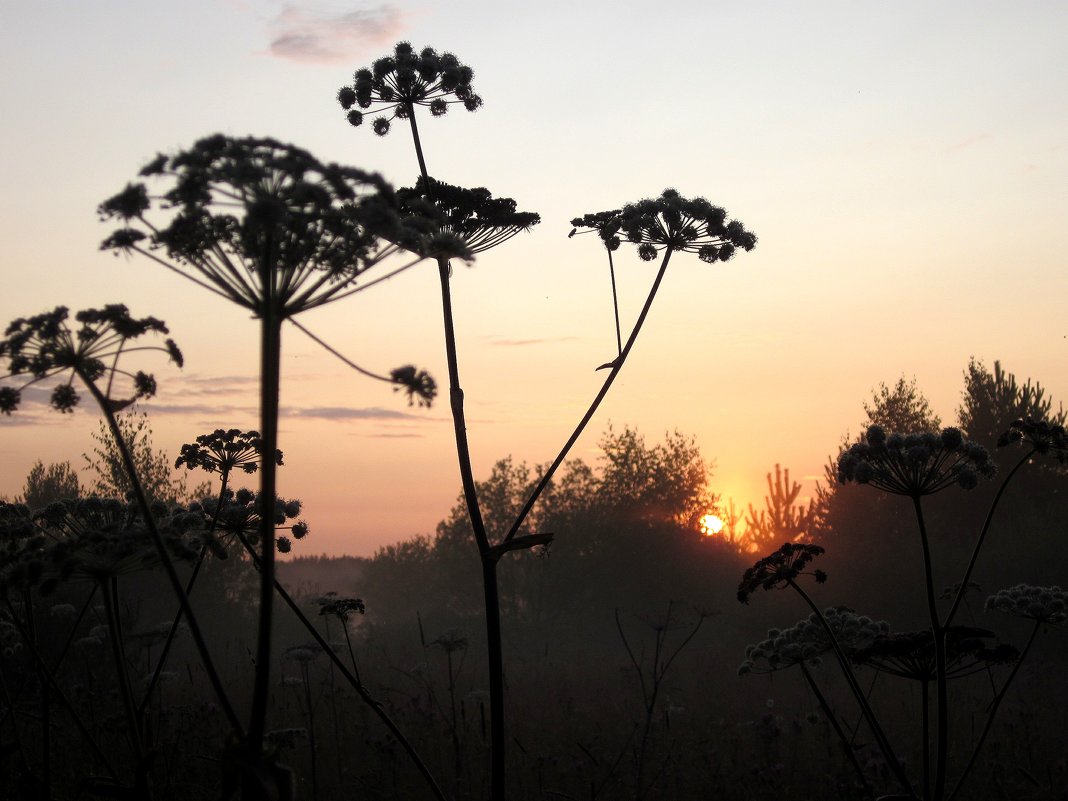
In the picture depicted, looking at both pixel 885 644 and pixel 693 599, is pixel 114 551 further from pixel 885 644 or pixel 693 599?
pixel 693 599

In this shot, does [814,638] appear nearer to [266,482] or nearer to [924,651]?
[924,651]

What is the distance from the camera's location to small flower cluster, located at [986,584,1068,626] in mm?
7359

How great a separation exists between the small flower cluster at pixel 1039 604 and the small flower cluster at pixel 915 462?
161 centimetres

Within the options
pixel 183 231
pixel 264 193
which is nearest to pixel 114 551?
pixel 183 231

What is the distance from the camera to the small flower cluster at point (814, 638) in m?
7.29

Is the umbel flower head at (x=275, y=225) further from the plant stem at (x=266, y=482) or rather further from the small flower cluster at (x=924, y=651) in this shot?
the small flower cluster at (x=924, y=651)

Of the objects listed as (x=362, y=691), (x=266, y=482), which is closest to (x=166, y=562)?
(x=266, y=482)

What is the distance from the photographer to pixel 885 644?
624cm

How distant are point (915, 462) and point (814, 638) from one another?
2018 mm

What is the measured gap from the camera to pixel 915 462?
616 centimetres

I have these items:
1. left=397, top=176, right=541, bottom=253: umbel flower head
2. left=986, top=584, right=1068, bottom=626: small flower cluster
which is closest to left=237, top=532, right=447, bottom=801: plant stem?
left=397, top=176, right=541, bottom=253: umbel flower head

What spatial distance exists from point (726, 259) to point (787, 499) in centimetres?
4393

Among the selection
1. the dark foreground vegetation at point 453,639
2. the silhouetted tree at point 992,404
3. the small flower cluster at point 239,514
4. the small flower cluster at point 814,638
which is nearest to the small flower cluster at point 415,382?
the dark foreground vegetation at point 453,639

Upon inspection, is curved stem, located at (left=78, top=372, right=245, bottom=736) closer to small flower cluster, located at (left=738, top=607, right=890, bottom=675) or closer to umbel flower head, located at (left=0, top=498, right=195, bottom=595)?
umbel flower head, located at (left=0, top=498, right=195, bottom=595)
